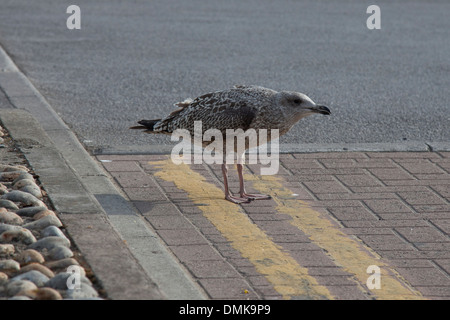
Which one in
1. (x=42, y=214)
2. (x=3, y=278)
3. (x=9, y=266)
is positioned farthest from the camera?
(x=42, y=214)

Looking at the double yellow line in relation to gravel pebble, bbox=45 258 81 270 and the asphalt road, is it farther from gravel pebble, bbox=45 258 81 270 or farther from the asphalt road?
the asphalt road

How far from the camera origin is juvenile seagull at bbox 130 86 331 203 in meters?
6.18

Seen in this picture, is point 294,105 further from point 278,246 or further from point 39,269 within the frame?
point 39,269

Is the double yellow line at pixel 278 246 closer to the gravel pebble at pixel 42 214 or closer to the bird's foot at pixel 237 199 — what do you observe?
the bird's foot at pixel 237 199

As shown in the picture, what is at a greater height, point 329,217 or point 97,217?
point 97,217

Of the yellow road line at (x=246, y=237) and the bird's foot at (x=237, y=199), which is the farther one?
the bird's foot at (x=237, y=199)

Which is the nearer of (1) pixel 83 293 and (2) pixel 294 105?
(1) pixel 83 293

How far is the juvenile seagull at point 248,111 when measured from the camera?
20.3 ft

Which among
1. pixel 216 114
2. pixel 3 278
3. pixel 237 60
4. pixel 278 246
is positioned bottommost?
pixel 278 246

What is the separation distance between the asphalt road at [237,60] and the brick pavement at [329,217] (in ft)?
2.89

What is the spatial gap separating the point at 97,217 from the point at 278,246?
1247 mm

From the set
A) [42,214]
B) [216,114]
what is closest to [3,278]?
[42,214]

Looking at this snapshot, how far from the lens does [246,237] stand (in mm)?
5578

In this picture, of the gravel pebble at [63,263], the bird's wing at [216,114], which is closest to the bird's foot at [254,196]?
the bird's wing at [216,114]
